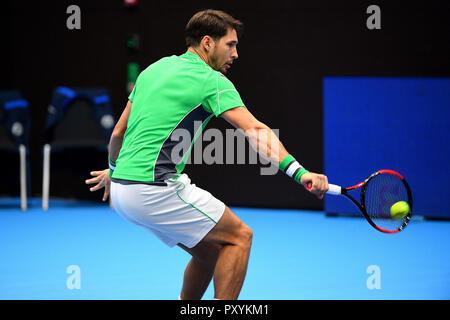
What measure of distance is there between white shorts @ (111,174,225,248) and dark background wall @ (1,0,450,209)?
16.4 ft

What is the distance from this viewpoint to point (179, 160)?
3182 mm

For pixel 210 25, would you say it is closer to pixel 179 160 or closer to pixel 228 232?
pixel 179 160

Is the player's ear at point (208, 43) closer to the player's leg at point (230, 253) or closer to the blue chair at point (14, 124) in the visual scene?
the player's leg at point (230, 253)

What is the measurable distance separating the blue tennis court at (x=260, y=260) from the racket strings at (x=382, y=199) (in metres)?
0.81

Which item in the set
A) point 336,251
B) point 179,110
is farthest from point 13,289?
point 336,251

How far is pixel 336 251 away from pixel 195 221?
284 cm

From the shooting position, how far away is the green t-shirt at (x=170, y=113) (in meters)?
3.08

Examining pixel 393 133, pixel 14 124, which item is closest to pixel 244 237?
pixel 393 133

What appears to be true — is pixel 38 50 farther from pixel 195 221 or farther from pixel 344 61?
pixel 195 221

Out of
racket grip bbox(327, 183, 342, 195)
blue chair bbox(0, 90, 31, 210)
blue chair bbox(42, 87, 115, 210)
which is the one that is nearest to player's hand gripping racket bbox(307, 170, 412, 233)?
racket grip bbox(327, 183, 342, 195)

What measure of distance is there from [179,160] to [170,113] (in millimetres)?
222

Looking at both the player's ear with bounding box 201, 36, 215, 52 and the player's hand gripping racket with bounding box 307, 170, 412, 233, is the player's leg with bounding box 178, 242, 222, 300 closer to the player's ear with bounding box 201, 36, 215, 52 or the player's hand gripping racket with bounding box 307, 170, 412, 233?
the player's hand gripping racket with bounding box 307, 170, 412, 233

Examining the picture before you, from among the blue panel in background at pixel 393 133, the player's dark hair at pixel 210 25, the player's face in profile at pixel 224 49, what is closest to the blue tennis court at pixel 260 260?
the blue panel in background at pixel 393 133

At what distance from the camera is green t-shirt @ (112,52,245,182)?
308 cm
